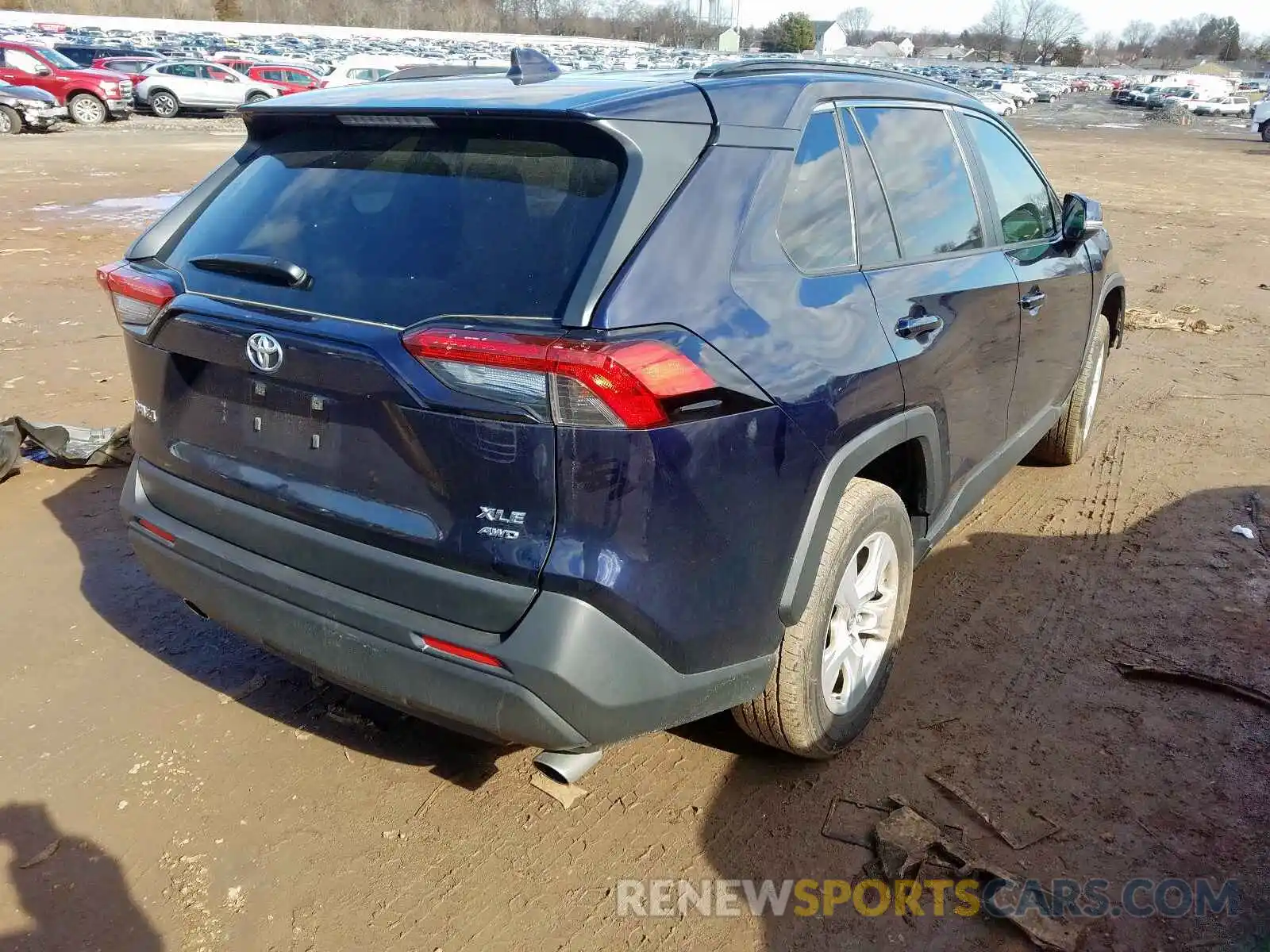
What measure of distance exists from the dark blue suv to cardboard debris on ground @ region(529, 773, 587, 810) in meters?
0.60

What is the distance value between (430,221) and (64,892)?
6.34 ft

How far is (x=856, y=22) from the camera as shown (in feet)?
462

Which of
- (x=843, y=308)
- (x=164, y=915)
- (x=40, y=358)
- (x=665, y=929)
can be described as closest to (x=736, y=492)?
(x=843, y=308)

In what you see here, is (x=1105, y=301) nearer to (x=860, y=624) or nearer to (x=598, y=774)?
(x=860, y=624)

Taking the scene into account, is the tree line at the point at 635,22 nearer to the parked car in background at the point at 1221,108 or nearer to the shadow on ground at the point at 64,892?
the parked car in background at the point at 1221,108

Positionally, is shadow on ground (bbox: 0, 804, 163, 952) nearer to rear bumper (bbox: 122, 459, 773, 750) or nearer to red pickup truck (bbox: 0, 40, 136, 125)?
rear bumper (bbox: 122, 459, 773, 750)

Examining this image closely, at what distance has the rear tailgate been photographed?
6.95 feet

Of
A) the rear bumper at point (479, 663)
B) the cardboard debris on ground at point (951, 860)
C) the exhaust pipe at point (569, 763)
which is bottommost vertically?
the cardboard debris on ground at point (951, 860)

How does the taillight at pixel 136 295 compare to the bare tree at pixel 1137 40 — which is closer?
the taillight at pixel 136 295

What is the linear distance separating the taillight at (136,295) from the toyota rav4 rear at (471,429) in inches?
1.6

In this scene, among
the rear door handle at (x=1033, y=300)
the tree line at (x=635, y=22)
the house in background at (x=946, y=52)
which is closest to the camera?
the rear door handle at (x=1033, y=300)

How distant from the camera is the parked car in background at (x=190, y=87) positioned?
28.9 m

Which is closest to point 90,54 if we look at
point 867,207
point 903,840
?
point 867,207

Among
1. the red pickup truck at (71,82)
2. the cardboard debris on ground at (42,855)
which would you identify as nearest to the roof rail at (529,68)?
the cardboard debris on ground at (42,855)
